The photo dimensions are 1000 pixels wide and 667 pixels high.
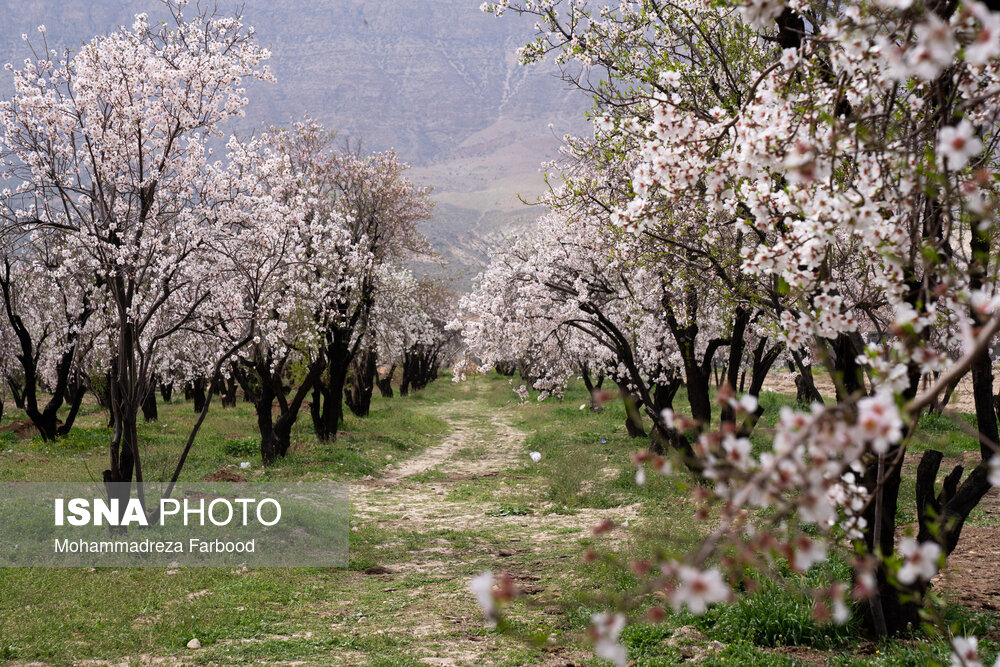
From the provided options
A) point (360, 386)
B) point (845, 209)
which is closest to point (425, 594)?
point (845, 209)

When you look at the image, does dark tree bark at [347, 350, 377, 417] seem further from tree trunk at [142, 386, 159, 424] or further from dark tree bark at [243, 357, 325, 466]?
dark tree bark at [243, 357, 325, 466]

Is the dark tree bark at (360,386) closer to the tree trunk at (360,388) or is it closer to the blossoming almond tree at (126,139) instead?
the tree trunk at (360,388)

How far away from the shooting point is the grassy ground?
22.7ft

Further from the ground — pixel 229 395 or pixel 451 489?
pixel 229 395

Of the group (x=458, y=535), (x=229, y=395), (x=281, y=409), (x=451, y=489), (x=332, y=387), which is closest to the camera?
(x=458, y=535)

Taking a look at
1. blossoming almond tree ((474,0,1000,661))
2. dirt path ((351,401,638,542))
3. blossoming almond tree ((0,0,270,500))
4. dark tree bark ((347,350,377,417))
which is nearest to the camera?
blossoming almond tree ((474,0,1000,661))

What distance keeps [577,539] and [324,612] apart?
4.65 metres

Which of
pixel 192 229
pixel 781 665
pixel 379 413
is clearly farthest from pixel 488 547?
pixel 379 413

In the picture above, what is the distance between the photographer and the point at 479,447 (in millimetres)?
24438

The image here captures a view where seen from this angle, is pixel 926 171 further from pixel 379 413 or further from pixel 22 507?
pixel 379 413

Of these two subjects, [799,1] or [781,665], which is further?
[781,665]

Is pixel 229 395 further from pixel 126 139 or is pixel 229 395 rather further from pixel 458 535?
pixel 458 535

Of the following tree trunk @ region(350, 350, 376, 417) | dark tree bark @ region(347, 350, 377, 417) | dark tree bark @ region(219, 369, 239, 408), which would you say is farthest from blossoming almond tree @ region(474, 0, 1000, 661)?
dark tree bark @ region(219, 369, 239, 408)

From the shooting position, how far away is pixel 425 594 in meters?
9.45
